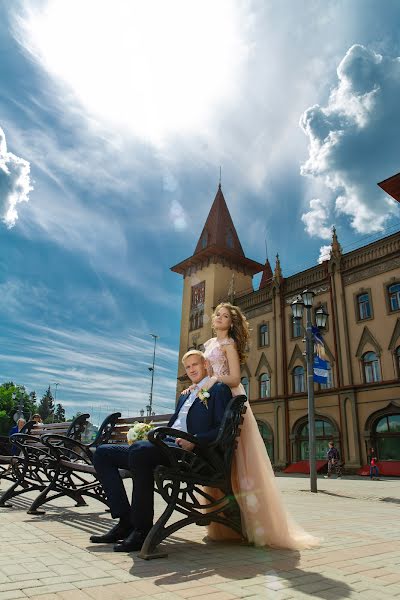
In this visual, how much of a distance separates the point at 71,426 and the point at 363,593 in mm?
4586

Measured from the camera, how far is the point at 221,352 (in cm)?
414

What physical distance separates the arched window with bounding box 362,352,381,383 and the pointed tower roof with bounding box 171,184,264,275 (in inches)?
680

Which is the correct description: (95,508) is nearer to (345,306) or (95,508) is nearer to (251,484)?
(251,484)

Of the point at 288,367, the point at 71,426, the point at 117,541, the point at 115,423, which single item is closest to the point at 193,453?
the point at 117,541

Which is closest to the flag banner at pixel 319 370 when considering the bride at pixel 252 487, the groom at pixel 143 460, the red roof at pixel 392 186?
the bride at pixel 252 487

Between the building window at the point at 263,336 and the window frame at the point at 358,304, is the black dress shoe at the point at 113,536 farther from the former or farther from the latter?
the building window at the point at 263,336

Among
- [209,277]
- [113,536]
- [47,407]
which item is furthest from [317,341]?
[47,407]

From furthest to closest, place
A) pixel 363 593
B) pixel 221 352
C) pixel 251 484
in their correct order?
pixel 221 352, pixel 251 484, pixel 363 593

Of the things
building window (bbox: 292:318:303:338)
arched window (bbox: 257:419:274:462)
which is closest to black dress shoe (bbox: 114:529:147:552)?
building window (bbox: 292:318:303:338)

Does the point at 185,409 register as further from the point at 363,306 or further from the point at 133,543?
the point at 363,306

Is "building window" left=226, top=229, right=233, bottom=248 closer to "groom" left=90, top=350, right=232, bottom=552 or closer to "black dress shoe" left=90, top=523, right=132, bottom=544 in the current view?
"groom" left=90, top=350, right=232, bottom=552

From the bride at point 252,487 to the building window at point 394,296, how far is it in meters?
22.4

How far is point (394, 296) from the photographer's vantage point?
2431cm

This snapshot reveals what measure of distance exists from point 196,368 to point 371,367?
910 inches
